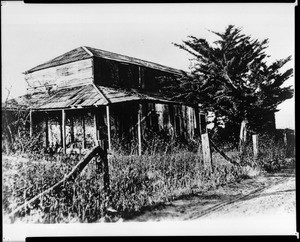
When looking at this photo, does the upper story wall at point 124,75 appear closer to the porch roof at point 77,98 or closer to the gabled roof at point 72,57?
the gabled roof at point 72,57

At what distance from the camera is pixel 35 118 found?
13539mm

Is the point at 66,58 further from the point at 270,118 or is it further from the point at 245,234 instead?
the point at 245,234

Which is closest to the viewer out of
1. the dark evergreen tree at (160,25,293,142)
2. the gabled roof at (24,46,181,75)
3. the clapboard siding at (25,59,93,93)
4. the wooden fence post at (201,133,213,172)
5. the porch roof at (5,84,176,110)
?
the wooden fence post at (201,133,213,172)

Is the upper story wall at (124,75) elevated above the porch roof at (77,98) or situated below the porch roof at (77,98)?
above

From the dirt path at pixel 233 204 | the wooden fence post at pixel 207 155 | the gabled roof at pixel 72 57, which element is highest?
the gabled roof at pixel 72 57

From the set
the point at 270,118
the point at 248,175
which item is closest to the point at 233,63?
the point at 270,118

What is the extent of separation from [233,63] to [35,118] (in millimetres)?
9014

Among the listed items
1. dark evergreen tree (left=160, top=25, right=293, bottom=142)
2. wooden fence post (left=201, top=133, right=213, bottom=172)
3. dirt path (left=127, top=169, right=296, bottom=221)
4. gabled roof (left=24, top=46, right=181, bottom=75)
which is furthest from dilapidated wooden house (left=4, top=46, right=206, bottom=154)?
dirt path (left=127, top=169, right=296, bottom=221)

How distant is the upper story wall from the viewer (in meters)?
14.9

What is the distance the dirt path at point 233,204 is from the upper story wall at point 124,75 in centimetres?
759

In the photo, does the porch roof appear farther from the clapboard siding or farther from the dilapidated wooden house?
the clapboard siding

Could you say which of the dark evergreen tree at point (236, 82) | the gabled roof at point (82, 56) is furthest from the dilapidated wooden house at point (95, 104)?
the dark evergreen tree at point (236, 82)

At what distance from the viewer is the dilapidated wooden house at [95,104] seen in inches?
506
